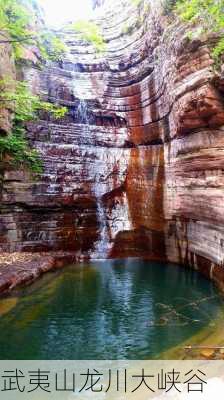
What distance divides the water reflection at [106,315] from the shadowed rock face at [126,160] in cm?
165

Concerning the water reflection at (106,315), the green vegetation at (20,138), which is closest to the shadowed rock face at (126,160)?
the green vegetation at (20,138)

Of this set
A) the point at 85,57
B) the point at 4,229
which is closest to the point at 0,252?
the point at 4,229

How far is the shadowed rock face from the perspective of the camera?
10742 millimetres

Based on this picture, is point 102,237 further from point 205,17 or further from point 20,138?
point 205,17

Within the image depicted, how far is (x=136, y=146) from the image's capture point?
49.6ft

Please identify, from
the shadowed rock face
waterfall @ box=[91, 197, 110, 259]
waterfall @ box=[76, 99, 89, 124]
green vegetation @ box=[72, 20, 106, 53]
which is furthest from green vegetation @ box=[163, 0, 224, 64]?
green vegetation @ box=[72, 20, 106, 53]

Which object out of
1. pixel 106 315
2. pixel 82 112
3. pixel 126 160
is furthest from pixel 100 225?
pixel 106 315

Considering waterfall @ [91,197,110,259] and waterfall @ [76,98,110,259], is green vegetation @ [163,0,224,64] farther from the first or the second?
waterfall @ [91,197,110,259]

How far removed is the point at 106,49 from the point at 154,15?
12.7 ft

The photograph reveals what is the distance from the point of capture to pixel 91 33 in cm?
1794

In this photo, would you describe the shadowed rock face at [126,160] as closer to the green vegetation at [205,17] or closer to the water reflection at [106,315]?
the green vegetation at [205,17]


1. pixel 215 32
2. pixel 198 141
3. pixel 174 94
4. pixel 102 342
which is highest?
pixel 215 32

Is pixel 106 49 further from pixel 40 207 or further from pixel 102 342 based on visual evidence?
pixel 102 342

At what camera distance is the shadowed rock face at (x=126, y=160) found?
10742 mm
